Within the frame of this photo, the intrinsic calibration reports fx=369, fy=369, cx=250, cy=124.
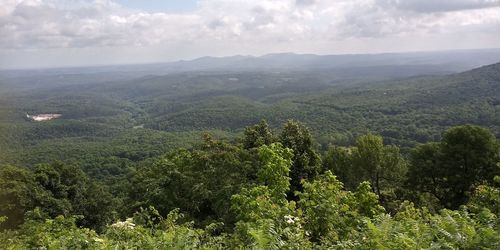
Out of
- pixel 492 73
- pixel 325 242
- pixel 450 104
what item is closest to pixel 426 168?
pixel 325 242

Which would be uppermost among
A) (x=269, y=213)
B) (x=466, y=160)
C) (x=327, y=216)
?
(x=269, y=213)

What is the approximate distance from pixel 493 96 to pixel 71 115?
7686 inches

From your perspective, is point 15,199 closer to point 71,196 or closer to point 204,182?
point 71,196

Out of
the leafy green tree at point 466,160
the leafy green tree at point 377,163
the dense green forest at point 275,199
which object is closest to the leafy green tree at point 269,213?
the dense green forest at point 275,199

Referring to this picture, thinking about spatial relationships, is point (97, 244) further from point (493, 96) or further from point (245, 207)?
point (493, 96)

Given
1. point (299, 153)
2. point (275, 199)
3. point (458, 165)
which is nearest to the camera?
point (275, 199)

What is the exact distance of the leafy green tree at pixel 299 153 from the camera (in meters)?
23.3

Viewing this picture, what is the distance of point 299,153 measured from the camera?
24.1m

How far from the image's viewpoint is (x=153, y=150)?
98.1m

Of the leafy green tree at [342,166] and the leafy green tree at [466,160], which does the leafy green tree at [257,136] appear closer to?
the leafy green tree at [342,166]

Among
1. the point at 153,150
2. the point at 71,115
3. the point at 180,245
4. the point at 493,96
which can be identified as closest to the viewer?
the point at 180,245

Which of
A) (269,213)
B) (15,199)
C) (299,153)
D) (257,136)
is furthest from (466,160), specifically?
(15,199)

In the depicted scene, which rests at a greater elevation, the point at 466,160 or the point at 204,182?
the point at 204,182

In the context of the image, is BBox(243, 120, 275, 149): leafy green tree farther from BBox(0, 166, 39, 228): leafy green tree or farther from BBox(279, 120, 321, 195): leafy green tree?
BBox(0, 166, 39, 228): leafy green tree
